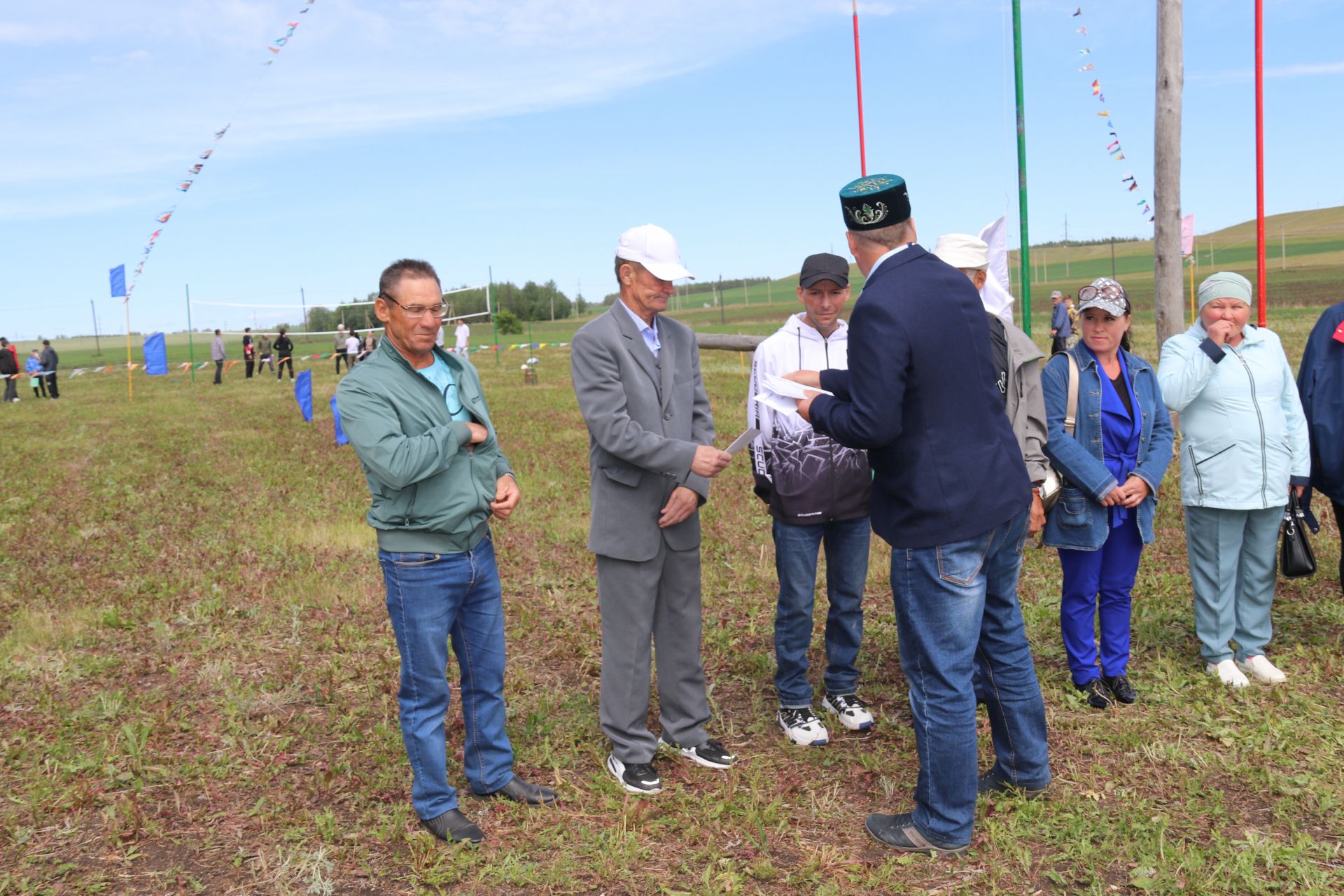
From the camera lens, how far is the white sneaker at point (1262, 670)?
4.81 metres

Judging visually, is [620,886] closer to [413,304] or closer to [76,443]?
[413,304]

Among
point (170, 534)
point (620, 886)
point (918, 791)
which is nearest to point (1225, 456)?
point (918, 791)

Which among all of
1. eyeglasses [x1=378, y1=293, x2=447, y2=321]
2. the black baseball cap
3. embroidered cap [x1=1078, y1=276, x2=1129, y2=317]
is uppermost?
the black baseball cap

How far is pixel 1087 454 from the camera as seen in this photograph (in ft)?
14.8

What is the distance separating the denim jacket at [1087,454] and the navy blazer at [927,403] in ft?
4.34

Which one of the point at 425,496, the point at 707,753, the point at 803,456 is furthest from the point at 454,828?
the point at 803,456

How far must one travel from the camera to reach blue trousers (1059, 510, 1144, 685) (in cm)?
466

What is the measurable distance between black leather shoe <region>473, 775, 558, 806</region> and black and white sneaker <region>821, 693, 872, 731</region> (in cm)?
139

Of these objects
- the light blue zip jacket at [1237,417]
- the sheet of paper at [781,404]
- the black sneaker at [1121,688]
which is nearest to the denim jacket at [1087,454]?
the light blue zip jacket at [1237,417]

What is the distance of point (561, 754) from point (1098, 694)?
97.1 inches

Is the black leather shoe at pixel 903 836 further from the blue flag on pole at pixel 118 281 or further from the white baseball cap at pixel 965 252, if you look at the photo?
the blue flag on pole at pixel 118 281

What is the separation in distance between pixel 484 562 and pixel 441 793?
0.85m

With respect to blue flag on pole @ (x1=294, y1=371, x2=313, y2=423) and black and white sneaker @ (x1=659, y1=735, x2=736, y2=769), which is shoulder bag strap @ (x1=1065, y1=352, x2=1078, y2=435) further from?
blue flag on pole @ (x1=294, y1=371, x2=313, y2=423)

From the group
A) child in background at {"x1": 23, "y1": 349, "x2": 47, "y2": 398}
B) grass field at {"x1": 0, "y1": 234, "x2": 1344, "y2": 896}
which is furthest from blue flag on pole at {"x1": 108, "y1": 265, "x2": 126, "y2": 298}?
grass field at {"x1": 0, "y1": 234, "x2": 1344, "y2": 896}
